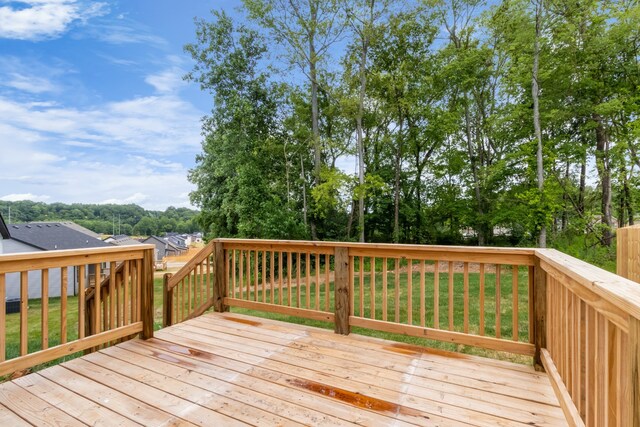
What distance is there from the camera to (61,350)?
2.47 meters

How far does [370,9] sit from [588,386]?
1129 centimetres

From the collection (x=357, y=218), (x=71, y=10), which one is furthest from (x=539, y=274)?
(x=71, y=10)

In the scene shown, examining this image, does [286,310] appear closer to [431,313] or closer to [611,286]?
[431,313]

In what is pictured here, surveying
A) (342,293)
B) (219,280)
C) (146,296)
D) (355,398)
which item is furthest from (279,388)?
(219,280)

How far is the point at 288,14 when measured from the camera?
10.6m

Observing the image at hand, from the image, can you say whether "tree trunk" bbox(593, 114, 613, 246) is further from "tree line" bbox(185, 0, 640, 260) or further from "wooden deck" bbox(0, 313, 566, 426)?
"wooden deck" bbox(0, 313, 566, 426)

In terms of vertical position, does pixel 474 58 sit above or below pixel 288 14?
below

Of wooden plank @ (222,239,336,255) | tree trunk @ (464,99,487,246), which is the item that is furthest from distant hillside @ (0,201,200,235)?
tree trunk @ (464,99,487,246)

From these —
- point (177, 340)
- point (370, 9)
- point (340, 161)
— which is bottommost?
point (177, 340)

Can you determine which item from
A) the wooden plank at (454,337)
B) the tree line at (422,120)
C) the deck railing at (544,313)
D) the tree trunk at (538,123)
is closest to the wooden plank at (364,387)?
the deck railing at (544,313)

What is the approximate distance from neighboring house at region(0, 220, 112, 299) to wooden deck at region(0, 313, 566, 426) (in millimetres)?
11783

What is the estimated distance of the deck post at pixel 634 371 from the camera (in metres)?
0.81

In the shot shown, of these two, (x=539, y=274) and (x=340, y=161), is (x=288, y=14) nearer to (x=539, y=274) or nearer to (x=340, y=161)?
(x=340, y=161)

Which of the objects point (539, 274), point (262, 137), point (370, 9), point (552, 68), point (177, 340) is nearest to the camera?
point (539, 274)
